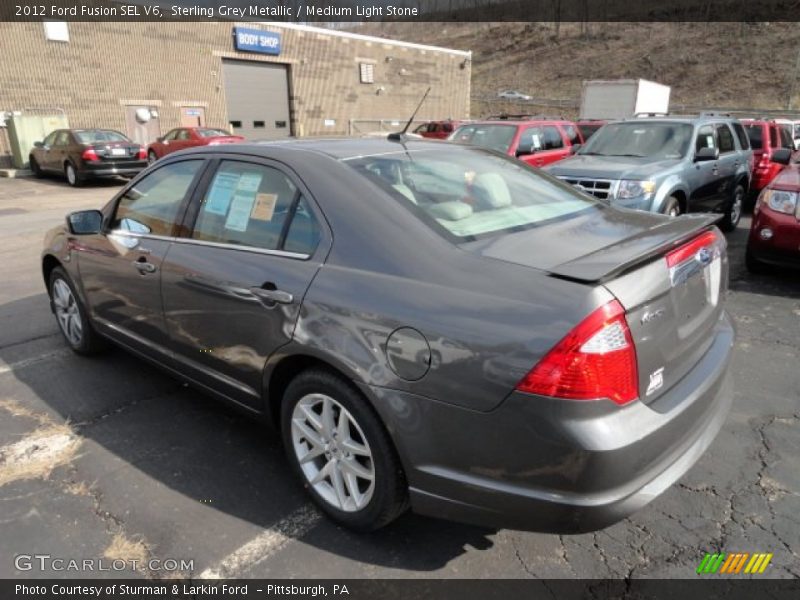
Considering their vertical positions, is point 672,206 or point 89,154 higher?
point 89,154

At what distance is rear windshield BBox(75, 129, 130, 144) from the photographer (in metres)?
16.3

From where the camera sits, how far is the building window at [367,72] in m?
31.2

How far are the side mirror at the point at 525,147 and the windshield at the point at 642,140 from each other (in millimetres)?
2025

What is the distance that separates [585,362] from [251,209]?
1800mm

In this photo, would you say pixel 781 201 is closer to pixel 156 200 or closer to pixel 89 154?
pixel 156 200

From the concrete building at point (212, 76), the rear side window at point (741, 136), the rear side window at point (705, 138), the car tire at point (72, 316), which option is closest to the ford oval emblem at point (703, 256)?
the car tire at point (72, 316)

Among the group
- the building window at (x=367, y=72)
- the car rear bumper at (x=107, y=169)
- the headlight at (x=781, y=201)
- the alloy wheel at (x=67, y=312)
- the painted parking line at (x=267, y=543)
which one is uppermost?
the building window at (x=367, y=72)

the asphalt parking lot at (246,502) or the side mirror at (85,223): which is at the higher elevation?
the side mirror at (85,223)

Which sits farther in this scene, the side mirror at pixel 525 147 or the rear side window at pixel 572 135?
the rear side window at pixel 572 135

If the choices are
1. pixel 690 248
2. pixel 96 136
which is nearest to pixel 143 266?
pixel 690 248

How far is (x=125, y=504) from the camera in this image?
9.21ft

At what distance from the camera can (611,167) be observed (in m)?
7.41

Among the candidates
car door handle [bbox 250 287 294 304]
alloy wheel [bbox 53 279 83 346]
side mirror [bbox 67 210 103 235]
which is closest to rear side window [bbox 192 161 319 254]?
car door handle [bbox 250 287 294 304]

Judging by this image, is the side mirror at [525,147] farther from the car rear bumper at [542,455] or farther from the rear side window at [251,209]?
the car rear bumper at [542,455]
